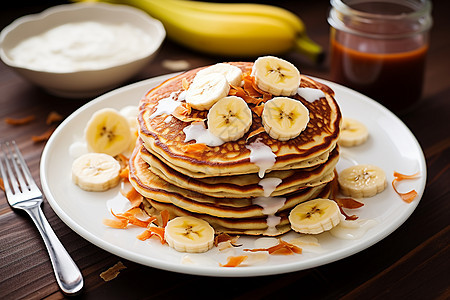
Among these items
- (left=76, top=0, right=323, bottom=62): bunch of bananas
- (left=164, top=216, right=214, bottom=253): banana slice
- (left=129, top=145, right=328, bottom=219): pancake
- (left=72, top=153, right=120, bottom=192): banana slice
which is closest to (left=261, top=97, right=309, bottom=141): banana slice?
(left=129, top=145, right=328, bottom=219): pancake

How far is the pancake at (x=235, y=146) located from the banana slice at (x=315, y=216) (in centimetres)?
11

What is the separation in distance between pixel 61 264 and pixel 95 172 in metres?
0.34

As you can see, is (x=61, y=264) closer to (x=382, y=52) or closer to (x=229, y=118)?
(x=229, y=118)

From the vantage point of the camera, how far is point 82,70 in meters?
2.06

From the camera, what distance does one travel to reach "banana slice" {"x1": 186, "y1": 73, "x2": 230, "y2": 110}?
1.40 m

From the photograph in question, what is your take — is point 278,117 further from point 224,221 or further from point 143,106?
point 143,106

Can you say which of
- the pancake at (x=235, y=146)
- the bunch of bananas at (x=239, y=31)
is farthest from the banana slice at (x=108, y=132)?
the bunch of bananas at (x=239, y=31)

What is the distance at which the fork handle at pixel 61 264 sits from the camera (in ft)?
4.18

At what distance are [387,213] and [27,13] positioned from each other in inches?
90.0

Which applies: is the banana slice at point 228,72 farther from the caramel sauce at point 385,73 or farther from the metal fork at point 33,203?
the caramel sauce at point 385,73

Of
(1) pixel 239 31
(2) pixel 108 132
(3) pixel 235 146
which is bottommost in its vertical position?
(1) pixel 239 31

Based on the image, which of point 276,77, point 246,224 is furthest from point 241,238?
point 276,77

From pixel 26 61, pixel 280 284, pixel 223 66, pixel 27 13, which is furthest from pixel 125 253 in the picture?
pixel 27 13

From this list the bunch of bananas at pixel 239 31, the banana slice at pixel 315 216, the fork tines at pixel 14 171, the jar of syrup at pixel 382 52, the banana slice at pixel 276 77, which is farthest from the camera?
the bunch of bananas at pixel 239 31
